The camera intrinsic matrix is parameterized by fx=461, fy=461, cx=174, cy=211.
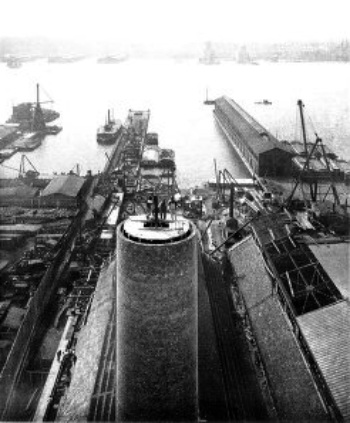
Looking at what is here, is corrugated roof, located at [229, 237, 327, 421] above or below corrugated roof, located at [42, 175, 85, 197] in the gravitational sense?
below

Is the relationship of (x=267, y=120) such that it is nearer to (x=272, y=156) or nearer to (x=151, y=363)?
(x=272, y=156)

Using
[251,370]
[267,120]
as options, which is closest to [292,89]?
[267,120]

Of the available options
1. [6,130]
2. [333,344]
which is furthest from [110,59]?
[333,344]

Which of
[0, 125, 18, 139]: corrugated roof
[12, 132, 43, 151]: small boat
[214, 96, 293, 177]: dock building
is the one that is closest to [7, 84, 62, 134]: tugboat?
[0, 125, 18, 139]: corrugated roof

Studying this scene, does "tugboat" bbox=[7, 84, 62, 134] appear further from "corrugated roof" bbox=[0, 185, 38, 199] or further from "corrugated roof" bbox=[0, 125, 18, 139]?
"corrugated roof" bbox=[0, 185, 38, 199]

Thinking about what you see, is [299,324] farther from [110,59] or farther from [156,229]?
[110,59]

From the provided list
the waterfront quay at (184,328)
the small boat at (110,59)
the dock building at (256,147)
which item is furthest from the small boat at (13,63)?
the waterfront quay at (184,328)
